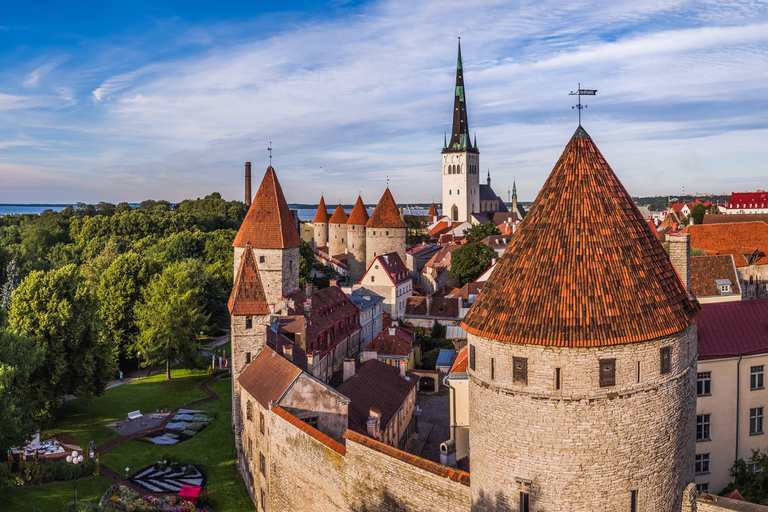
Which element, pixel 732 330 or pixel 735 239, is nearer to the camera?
pixel 732 330

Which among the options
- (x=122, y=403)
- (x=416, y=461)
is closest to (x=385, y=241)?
(x=122, y=403)

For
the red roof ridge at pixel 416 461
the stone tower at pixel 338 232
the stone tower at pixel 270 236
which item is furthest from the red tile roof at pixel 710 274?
the stone tower at pixel 338 232

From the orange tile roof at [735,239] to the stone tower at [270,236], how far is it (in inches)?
1264

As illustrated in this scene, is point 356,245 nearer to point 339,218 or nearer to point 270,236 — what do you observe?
point 339,218

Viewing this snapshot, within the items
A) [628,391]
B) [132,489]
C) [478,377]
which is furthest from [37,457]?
[628,391]

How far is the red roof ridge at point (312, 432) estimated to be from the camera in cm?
1791

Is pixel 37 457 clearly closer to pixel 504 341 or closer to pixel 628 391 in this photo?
pixel 504 341

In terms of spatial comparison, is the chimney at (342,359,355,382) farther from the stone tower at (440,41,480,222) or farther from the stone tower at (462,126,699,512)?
the stone tower at (440,41,480,222)

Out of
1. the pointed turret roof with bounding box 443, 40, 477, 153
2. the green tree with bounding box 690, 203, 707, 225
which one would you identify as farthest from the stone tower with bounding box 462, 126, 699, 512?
the pointed turret roof with bounding box 443, 40, 477, 153

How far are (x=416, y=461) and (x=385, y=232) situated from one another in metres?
55.4

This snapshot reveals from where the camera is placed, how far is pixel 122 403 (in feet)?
119

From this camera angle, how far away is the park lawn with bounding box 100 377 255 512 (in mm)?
24594

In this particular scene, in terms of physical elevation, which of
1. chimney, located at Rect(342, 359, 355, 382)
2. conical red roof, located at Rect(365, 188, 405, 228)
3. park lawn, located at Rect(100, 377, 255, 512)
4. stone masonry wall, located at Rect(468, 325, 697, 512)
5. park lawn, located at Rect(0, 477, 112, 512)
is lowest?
park lawn, located at Rect(100, 377, 255, 512)

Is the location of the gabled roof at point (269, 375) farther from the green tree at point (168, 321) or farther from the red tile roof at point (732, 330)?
the green tree at point (168, 321)
